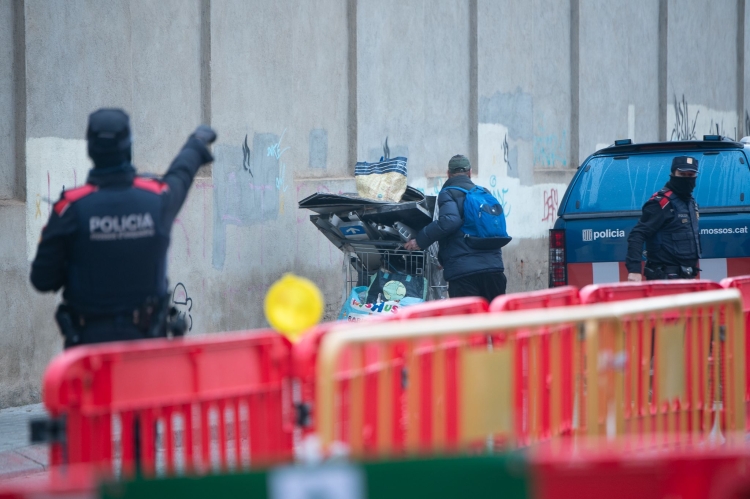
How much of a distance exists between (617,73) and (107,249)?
47.5 feet

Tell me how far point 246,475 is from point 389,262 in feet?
20.9

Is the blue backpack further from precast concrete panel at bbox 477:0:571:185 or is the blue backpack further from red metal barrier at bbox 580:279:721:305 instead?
precast concrete panel at bbox 477:0:571:185

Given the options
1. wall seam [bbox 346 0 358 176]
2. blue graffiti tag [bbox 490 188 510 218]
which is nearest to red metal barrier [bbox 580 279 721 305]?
wall seam [bbox 346 0 358 176]

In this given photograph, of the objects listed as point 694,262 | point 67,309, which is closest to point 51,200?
point 67,309

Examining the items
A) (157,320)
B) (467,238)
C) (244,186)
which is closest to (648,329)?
(157,320)

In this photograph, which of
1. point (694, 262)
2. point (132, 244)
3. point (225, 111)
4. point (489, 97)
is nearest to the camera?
point (132, 244)

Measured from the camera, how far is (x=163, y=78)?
962 cm

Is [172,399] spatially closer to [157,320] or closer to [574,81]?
[157,320]

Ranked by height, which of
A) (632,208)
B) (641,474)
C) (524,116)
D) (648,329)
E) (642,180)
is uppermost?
(524,116)

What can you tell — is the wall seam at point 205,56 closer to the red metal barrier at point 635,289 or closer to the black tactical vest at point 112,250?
the red metal barrier at point 635,289

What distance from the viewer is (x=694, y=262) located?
8180 millimetres

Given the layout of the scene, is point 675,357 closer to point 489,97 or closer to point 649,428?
point 649,428

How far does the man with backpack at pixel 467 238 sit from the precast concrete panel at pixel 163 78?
253cm

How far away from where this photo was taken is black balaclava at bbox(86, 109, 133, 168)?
15.0ft
